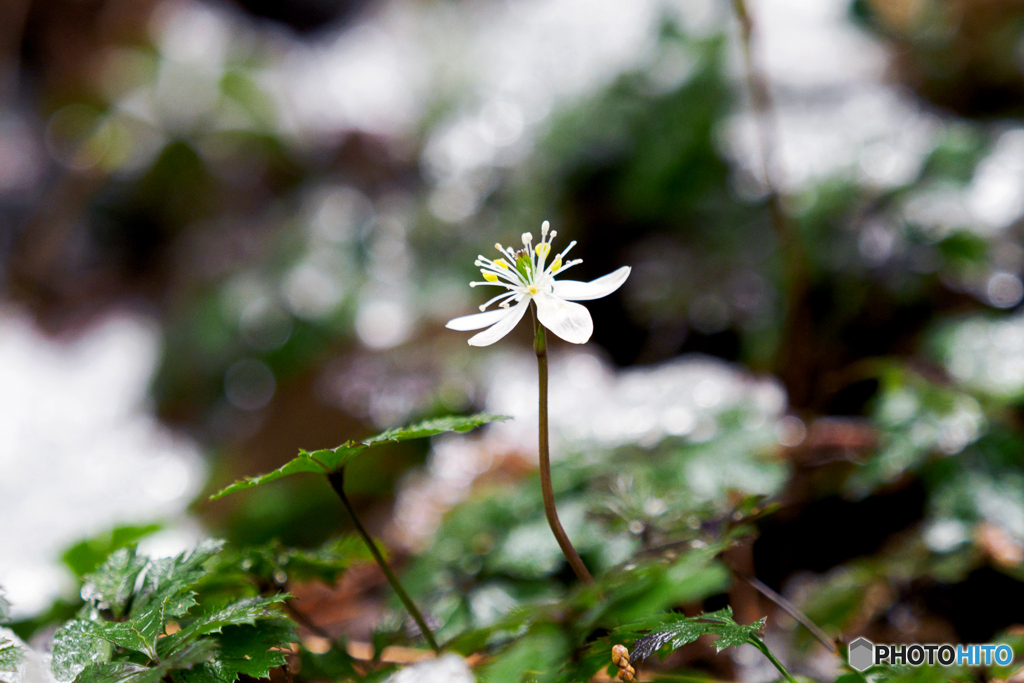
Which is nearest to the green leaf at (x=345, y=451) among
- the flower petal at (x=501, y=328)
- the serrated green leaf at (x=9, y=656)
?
the flower petal at (x=501, y=328)

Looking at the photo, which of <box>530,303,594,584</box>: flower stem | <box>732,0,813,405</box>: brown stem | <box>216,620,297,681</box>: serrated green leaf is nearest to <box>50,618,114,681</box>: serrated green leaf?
<box>216,620,297,681</box>: serrated green leaf

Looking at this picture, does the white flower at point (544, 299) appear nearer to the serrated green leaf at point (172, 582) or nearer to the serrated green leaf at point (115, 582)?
the serrated green leaf at point (172, 582)

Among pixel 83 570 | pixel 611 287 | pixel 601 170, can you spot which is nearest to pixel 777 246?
pixel 601 170

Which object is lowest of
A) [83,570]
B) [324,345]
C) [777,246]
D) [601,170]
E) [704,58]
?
[83,570]

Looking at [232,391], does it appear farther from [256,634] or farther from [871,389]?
[871,389]

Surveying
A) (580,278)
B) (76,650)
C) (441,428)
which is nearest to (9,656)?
(76,650)

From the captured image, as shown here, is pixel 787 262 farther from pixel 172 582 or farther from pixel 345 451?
pixel 172 582
